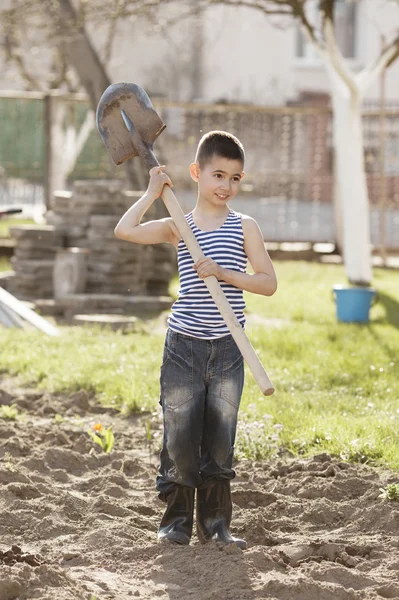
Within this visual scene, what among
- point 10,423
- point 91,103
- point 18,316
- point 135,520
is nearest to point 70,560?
point 135,520

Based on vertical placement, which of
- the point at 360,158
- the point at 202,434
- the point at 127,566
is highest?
the point at 360,158

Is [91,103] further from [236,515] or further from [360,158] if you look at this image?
[236,515]

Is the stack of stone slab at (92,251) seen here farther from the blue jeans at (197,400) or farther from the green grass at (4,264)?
the blue jeans at (197,400)

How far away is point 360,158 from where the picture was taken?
11422 mm

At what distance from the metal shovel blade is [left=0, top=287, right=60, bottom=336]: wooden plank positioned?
4059 mm

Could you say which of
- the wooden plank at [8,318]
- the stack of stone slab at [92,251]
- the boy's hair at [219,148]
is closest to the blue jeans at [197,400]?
the boy's hair at [219,148]

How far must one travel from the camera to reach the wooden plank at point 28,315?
8.34 metres

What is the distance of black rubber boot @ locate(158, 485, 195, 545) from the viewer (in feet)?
13.0

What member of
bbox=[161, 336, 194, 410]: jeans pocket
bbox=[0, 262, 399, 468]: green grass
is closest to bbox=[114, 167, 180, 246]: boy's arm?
bbox=[161, 336, 194, 410]: jeans pocket

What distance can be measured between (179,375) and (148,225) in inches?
21.8

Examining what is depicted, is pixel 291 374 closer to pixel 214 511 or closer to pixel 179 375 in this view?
pixel 214 511

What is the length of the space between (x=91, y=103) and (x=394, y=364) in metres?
6.34

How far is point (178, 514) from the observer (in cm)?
401

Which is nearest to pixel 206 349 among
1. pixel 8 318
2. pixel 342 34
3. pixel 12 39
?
pixel 8 318
